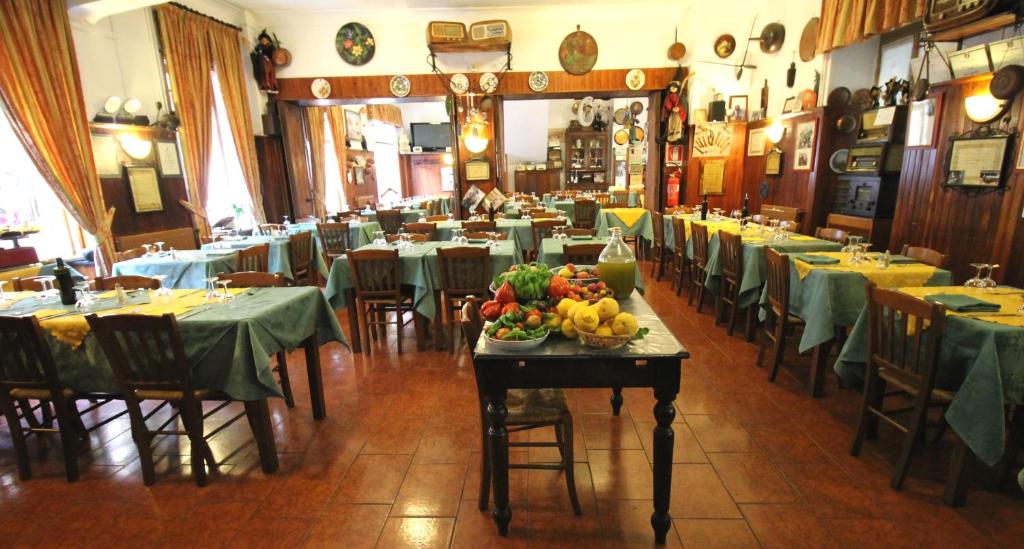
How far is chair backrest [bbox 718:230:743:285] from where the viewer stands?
154 inches

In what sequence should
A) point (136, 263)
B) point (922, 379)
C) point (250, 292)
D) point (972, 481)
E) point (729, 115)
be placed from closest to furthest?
point (922, 379)
point (972, 481)
point (250, 292)
point (136, 263)
point (729, 115)

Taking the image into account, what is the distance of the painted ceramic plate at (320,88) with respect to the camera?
8.01 m

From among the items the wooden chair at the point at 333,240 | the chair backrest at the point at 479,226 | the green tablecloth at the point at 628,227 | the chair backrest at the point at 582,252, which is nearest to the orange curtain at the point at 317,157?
the wooden chair at the point at 333,240

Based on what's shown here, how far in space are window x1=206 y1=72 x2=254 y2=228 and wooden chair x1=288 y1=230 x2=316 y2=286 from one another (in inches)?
86.9

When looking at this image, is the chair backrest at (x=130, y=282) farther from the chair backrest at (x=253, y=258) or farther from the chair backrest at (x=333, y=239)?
the chair backrest at (x=333, y=239)

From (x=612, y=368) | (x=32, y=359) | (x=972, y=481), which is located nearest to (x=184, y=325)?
(x=32, y=359)

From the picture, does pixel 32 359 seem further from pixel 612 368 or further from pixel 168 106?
pixel 168 106

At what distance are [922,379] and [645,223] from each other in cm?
525

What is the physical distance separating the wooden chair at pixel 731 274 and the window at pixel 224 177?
6691 millimetres

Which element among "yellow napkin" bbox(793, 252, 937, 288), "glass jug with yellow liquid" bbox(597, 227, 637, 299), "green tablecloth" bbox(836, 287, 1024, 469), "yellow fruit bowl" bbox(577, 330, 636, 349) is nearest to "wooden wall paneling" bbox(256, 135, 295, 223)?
"glass jug with yellow liquid" bbox(597, 227, 637, 299)

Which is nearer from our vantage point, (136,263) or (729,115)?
(136,263)

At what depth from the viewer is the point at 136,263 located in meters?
4.25

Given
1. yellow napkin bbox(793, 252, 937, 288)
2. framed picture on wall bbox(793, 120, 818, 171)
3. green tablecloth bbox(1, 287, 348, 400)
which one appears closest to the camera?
green tablecloth bbox(1, 287, 348, 400)

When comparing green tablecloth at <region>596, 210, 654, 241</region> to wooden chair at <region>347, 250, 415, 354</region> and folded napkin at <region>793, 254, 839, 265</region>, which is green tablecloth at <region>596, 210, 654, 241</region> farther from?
wooden chair at <region>347, 250, 415, 354</region>
